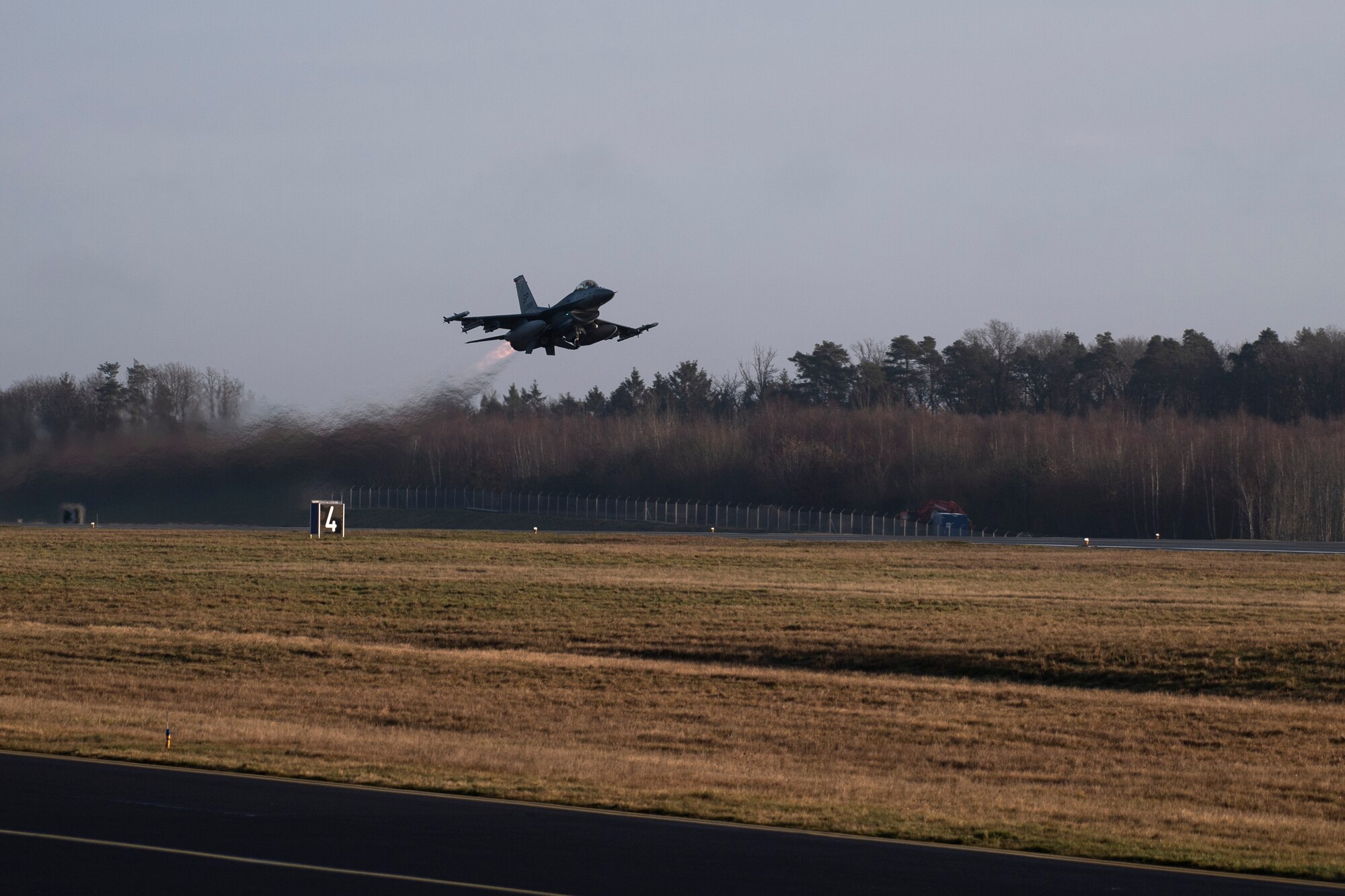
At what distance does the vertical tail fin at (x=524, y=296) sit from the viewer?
41625 mm

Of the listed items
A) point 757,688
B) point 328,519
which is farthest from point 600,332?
point 328,519

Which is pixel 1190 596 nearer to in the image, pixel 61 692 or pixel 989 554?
pixel 989 554

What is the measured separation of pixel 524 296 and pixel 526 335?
4354 millimetres

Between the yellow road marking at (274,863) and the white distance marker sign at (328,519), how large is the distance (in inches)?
2250

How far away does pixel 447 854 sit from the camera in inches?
477

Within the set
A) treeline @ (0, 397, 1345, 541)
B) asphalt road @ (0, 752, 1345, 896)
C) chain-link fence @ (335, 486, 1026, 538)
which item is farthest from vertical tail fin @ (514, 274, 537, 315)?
chain-link fence @ (335, 486, 1026, 538)

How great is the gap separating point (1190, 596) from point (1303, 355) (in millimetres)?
97435

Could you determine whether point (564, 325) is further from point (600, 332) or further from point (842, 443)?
point (842, 443)

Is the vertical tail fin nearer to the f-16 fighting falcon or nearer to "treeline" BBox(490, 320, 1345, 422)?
the f-16 fighting falcon

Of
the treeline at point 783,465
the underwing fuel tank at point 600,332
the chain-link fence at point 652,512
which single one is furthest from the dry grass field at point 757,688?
the chain-link fence at point 652,512

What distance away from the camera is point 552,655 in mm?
32719

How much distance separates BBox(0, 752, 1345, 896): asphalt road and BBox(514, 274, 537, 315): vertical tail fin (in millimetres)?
27271

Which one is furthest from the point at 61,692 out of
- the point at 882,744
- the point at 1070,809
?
the point at 1070,809

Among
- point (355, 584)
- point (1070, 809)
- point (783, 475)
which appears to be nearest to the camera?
point (1070, 809)
